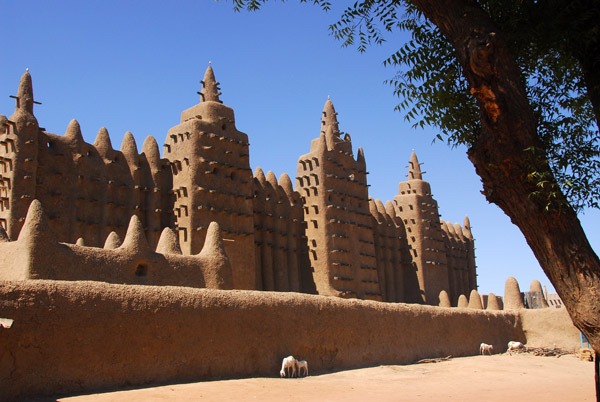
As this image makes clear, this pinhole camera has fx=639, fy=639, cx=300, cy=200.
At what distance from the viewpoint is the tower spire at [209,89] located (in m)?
28.3

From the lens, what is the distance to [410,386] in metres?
14.9

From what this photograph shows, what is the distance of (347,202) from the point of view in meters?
32.9

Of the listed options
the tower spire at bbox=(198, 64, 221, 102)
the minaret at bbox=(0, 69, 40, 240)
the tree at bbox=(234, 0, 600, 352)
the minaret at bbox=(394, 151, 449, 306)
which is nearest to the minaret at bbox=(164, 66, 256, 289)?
the tower spire at bbox=(198, 64, 221, 102)

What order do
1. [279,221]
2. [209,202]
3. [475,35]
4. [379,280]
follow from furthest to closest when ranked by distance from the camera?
[379,280]
[279,221]
[209,202]
[475,35]

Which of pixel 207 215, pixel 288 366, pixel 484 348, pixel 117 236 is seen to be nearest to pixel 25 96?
pixel 117 236

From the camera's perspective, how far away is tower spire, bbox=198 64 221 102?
2833 centimetres

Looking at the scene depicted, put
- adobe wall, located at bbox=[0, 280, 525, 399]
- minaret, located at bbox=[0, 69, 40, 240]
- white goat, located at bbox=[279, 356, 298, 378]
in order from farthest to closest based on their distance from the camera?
minaret, located at bbox=[0, 69, 40, 240] → white goat, located at bbox=[279, 356, 298, 378] → adobe wall, located at bbox=[0, 280, 525, 399]

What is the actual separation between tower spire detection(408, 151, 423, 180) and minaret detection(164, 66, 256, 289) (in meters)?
→ 15.3

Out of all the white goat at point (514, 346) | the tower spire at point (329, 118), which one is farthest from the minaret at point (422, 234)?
the white goat at point (514, 346)

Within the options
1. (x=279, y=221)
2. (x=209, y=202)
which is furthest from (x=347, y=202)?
(x=209, y=202)

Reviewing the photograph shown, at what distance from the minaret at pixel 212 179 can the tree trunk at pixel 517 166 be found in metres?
19.8

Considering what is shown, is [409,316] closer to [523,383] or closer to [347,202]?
[523,383]

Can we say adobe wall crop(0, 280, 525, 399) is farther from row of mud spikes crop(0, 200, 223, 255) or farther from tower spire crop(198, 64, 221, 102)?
tower spire crop(198, 64, 221, 102)

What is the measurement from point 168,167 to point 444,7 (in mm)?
22095
